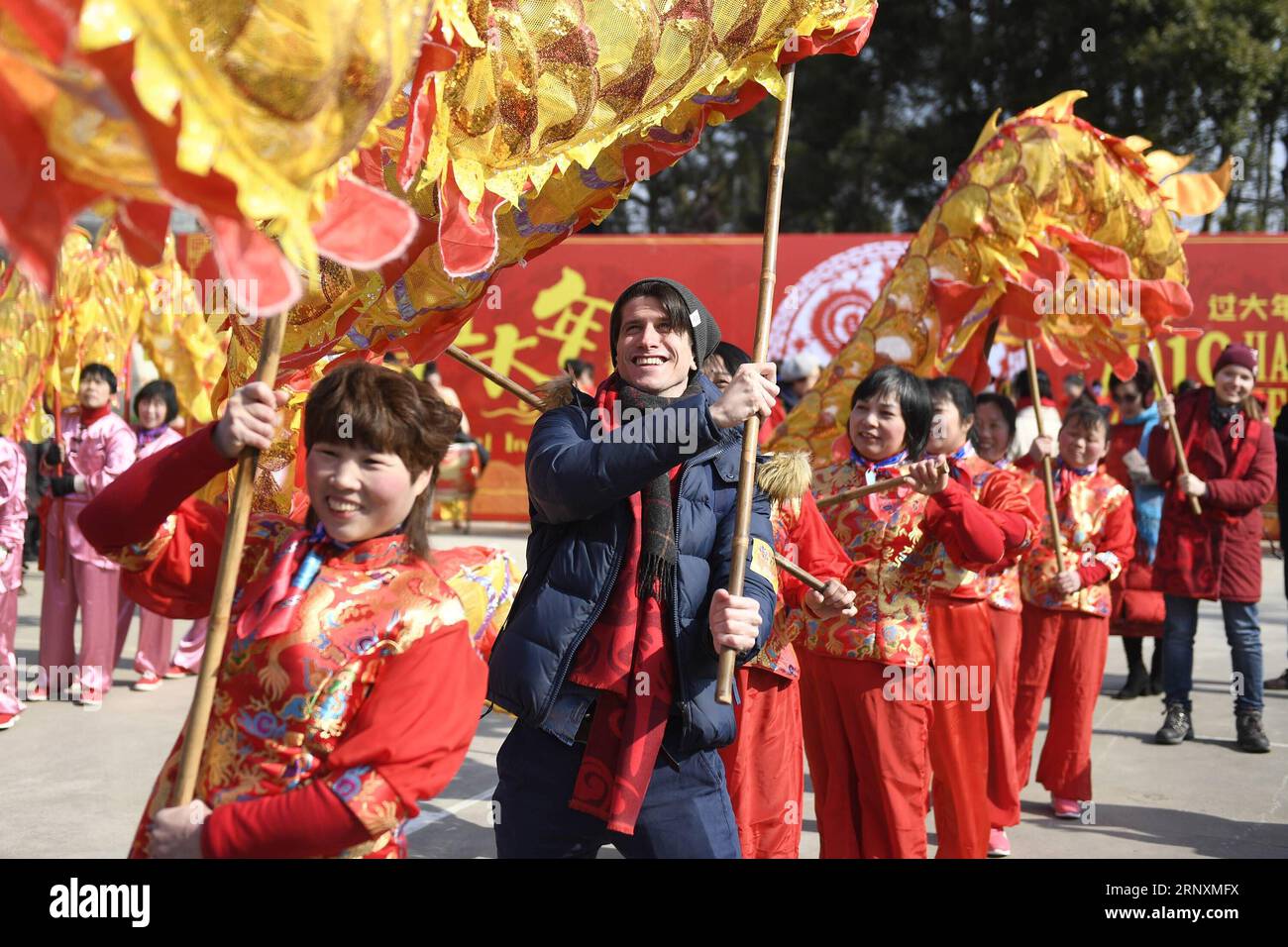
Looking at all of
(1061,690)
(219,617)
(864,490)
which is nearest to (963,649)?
(1061,690)

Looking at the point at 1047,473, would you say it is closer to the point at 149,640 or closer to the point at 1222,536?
the point at 1222,536

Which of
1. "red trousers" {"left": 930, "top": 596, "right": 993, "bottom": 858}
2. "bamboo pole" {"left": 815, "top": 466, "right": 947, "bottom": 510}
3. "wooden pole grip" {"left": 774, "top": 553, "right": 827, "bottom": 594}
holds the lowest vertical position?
"red trousers" {"left": 930, "top": 596, "right": 993, "bottom": 858}

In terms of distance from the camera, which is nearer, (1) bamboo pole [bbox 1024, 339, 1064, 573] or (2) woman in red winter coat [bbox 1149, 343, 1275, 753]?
(1) bamboo pole [bbox 1024, 339, 1064, 573]

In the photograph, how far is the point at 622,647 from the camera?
2352mm

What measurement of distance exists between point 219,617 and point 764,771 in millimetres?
1895

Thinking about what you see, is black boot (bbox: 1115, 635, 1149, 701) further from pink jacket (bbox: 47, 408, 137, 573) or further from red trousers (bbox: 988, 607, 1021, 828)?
pink jacket (bbox: 47, 408, 137, 573)

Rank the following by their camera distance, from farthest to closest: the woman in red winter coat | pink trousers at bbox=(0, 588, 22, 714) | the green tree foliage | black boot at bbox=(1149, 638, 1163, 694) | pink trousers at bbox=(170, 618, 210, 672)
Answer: the green tree foliage
black boot at bbox=(1149, 638, 1163, 694)
pink trousers at bbox=(170, 618, 210, 672)
the woman in red winter coat
pink trousers at bbox=(0, 588, 22, 714)

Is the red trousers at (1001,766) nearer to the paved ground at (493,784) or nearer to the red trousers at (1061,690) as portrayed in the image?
the paved ground at (493,784)

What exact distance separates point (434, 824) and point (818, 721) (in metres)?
1.45

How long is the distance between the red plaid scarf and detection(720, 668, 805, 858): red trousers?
36.0 inches

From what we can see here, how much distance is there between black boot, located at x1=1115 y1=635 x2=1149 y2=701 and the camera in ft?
22.4

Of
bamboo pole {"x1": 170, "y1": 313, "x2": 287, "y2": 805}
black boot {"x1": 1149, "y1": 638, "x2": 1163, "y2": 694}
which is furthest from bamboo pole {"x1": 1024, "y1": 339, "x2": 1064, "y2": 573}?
bamboo pole {"x1": 170, "y1": 313, "x2": 287, "y2": 805}

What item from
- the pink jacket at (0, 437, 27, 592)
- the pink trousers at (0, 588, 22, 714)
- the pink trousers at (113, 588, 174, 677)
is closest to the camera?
the pink jacket at (0, 437, 27, 592)

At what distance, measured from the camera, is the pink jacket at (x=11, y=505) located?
17.6 ft
